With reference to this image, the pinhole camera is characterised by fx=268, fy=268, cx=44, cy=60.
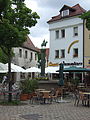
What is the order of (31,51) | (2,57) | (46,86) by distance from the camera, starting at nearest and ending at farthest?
(46,86)
(2,57)
(31,51)

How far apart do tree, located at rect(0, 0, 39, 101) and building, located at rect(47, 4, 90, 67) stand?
22232 millimetres

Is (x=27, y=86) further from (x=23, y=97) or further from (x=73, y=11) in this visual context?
(x=73, y=11)

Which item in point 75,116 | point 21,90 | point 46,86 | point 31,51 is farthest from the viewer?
point 31,51

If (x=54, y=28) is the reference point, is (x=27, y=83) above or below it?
below

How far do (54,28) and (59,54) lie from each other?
4.27 metres

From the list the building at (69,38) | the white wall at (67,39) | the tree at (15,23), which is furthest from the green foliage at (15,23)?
the white wall at (67,39)

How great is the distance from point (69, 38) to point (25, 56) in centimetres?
1284

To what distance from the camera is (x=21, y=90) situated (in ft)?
56.6

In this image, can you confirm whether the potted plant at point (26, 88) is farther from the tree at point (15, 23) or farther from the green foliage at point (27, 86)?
the tree at point (15, 23)

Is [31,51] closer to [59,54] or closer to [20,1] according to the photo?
[59,54]

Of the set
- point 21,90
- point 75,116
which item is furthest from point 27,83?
point 75,116

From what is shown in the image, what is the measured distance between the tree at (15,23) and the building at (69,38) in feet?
72.9

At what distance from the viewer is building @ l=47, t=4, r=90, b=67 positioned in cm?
3784

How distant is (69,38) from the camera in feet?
132
